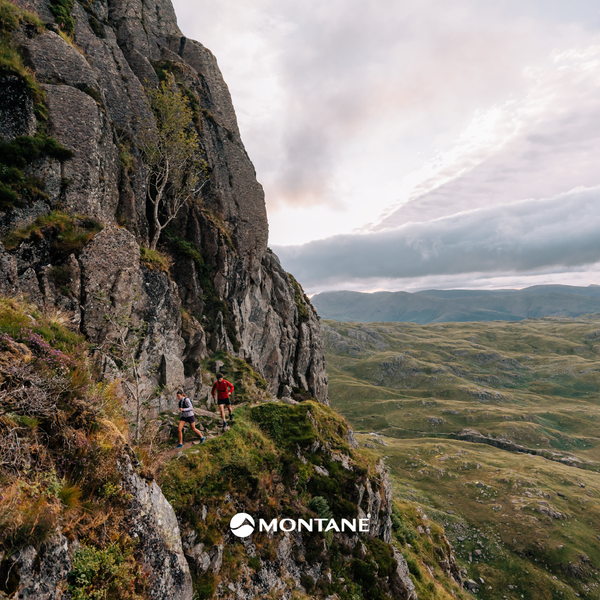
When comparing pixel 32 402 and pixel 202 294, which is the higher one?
pixel 202 294

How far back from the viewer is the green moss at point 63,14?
1336 inches

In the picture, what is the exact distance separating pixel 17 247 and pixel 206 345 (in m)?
23.9

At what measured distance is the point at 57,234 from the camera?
873 inches

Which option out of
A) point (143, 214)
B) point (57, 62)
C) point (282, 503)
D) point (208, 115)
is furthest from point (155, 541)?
point (208, 115)

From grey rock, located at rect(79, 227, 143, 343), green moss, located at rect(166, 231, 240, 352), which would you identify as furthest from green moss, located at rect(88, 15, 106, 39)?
grey rock, located at rect(79, 227, 143, 343)

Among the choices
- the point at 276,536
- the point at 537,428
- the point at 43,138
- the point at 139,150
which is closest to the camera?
the point at 276,536

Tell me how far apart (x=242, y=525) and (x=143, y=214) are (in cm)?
3354

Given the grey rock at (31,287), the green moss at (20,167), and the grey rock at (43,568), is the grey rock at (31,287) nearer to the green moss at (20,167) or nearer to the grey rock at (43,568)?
the green moss at (20,167)

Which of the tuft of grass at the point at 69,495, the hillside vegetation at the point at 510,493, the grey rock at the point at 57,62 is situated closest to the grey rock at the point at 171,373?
the tuft of grass at the point at 69,495

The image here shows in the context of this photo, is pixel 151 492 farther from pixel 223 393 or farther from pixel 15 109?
pixel 15 109

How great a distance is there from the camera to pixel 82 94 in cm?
2792

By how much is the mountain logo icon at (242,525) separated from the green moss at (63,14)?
A: 2048 inches

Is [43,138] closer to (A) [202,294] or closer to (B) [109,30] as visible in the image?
(A) [202,294]

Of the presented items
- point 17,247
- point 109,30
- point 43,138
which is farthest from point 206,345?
point 109,30
